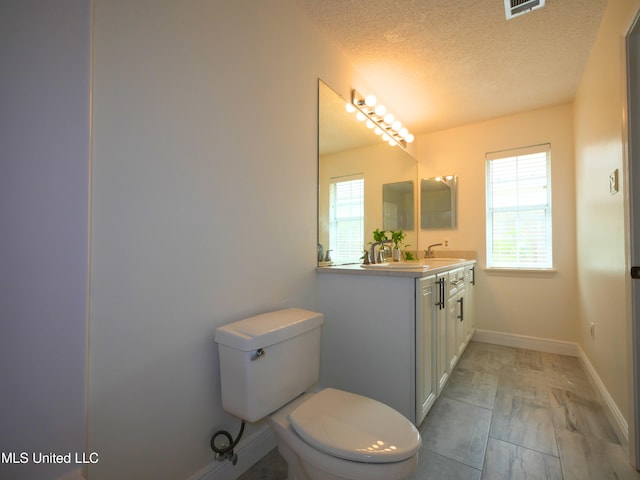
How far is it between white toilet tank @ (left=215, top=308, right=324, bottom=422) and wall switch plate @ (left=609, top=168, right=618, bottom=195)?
1.75 metres

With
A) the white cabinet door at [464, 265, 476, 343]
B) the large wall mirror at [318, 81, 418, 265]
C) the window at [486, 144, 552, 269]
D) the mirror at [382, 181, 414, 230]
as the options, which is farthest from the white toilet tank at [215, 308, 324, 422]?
the window at [486, 144, 552, 269]

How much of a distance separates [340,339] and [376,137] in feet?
5.80

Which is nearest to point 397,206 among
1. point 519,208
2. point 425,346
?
point 519,208

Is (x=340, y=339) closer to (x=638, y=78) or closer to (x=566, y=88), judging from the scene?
(x=638, y=78)

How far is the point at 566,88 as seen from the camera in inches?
99.5

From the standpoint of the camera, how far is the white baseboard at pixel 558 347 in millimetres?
1695

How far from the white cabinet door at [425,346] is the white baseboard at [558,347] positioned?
3.24 feet

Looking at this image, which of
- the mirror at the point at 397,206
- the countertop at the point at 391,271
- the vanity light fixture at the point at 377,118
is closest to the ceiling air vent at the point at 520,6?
the vanity light fixture at the point at 377,118

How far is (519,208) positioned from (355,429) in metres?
3.01

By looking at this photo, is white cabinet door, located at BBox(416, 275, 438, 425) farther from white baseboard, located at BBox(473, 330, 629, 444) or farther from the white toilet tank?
white baseboard, located at BBox(473, 330, 629, 444)

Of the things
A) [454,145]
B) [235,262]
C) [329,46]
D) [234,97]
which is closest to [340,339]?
[235,262]

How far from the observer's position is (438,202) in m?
3.39

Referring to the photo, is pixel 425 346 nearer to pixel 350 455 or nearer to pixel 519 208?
pixel 350 455

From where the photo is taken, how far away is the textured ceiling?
1693 millimetres
